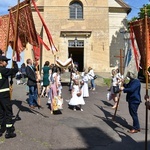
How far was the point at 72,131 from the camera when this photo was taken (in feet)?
28.1

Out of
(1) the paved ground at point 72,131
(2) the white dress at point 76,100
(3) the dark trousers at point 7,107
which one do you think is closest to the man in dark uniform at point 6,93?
(3) the dark trousers at point 7,107

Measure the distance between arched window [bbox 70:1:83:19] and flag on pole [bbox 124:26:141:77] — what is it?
23.0m

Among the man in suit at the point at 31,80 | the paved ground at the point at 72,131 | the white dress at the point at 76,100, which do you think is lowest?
the paved ground at the point at 72,131

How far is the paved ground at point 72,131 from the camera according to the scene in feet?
24.1

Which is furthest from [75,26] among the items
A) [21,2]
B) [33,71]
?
[21,2]

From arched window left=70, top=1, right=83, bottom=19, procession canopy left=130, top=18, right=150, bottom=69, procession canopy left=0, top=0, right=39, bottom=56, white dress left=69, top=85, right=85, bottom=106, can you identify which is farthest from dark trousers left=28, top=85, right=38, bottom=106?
arched window left=70, top=1, right=83, bottom=19

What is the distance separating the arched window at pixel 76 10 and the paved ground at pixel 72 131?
2107 cm

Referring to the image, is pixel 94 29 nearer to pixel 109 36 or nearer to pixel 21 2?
pixel 109 36

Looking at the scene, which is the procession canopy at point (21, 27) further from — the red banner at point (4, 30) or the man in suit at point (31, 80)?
the man in suit at point (31, 80)

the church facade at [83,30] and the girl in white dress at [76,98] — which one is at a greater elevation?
the church facade at [83,30]

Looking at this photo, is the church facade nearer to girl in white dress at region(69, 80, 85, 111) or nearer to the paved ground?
girl in white dress at region(69, 80, 85, 111)

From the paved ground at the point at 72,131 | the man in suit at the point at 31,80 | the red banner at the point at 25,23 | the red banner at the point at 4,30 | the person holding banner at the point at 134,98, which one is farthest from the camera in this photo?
the man in suit at the point at 31,80

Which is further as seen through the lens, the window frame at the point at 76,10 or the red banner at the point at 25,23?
the window frame at the point at 76,10

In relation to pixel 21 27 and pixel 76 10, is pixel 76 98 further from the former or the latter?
pixel 76 10
